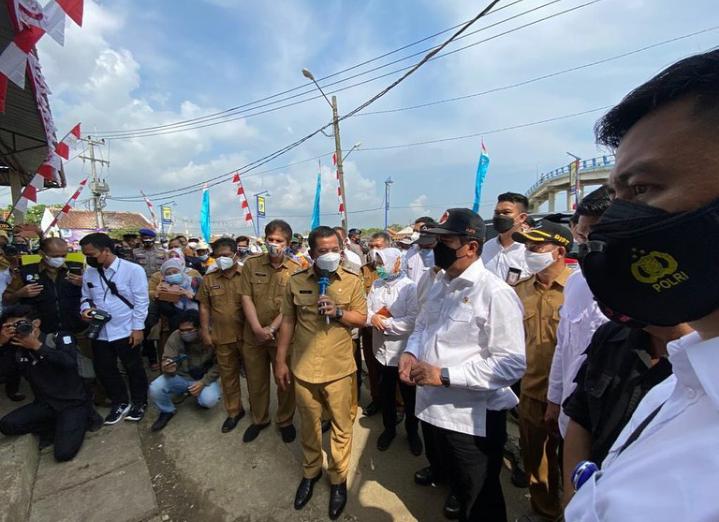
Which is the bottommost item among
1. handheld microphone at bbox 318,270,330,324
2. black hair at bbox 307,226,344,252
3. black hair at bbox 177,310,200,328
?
black hair at bbox 177,310,200,328

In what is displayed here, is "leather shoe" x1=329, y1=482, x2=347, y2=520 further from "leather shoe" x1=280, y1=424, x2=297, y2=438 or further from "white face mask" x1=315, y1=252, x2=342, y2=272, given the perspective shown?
"white face mask" x1=315, y1=252, x2=342, y2=272

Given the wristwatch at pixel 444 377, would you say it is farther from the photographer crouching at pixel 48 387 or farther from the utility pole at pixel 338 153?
the utility pole at pixel 338 153

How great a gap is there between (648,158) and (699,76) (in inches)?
6.5

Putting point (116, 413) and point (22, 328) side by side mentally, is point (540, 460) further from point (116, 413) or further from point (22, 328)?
point (22, 328)

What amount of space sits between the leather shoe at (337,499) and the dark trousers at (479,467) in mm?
896

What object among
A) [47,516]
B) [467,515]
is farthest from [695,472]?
[47,516]

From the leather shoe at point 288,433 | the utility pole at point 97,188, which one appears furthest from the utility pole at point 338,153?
the utility pole at point 97,188

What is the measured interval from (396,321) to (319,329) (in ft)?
2.66

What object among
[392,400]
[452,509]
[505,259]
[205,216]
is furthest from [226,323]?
[205,216]

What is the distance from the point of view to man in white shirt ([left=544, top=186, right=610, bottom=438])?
1.70 meters

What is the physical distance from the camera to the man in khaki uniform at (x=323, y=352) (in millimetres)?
2439

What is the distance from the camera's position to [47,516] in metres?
2.44

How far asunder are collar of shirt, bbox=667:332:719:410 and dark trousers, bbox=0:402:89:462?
4.34 metres

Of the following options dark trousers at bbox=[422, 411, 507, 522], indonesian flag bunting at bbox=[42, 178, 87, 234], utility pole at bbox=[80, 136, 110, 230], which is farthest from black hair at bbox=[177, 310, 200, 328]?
utility pole at bbox=[80, 136, 110, 230]
